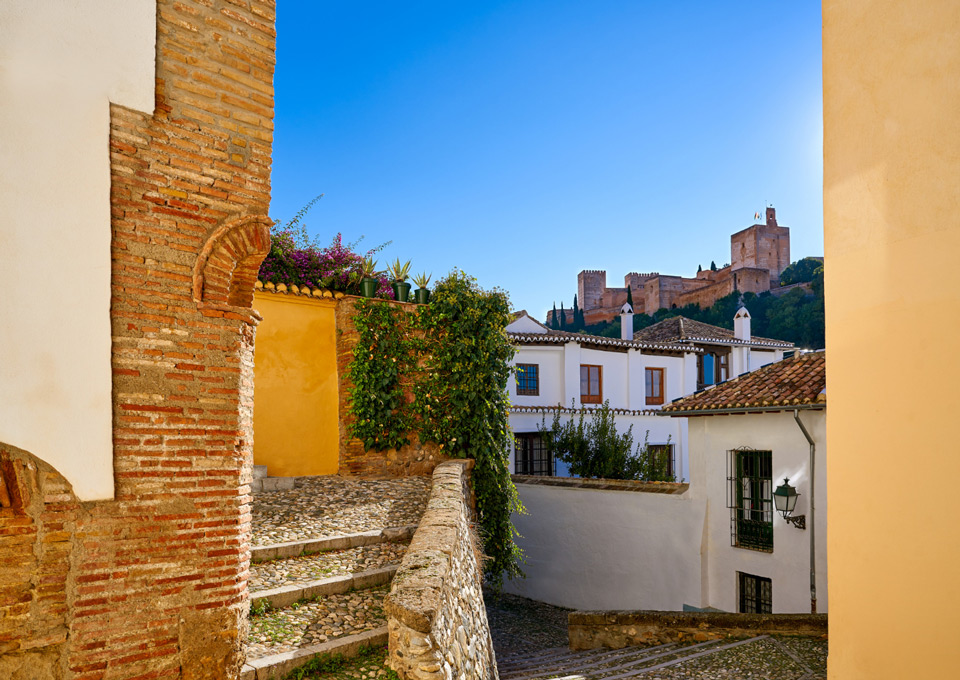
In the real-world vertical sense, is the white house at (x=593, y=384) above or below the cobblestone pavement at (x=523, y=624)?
above

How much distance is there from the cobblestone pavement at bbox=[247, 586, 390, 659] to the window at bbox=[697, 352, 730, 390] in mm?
21035

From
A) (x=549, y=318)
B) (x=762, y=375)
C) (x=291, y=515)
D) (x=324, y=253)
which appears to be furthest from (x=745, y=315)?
(x=549, y=318)

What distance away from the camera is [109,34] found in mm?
3234

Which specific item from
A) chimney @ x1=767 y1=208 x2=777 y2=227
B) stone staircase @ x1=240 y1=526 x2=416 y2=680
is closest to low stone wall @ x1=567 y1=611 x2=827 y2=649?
stone staircase @ x1=240 y1=526 x2=416 y2=680

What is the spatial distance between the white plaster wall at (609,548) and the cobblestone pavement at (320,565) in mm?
7166

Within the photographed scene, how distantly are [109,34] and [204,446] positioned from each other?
2327mm

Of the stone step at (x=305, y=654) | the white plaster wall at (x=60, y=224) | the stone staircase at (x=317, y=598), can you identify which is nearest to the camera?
the white plaster wall at (x=60, y=224)

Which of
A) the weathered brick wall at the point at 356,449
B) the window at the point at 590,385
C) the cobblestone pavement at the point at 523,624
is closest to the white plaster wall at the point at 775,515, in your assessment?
the cobblestone pavement at the point at 523,624

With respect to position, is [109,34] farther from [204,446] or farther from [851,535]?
[851,535]

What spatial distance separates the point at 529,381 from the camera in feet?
63.6

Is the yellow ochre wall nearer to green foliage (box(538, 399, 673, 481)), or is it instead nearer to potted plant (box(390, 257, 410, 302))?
potted plant (box(390, 257, 410, 302))

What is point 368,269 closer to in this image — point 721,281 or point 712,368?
point 712,368

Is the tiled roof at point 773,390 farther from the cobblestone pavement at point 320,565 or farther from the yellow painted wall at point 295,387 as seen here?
the cobblestone pavement at point 320,565

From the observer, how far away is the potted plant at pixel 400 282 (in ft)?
30.6
